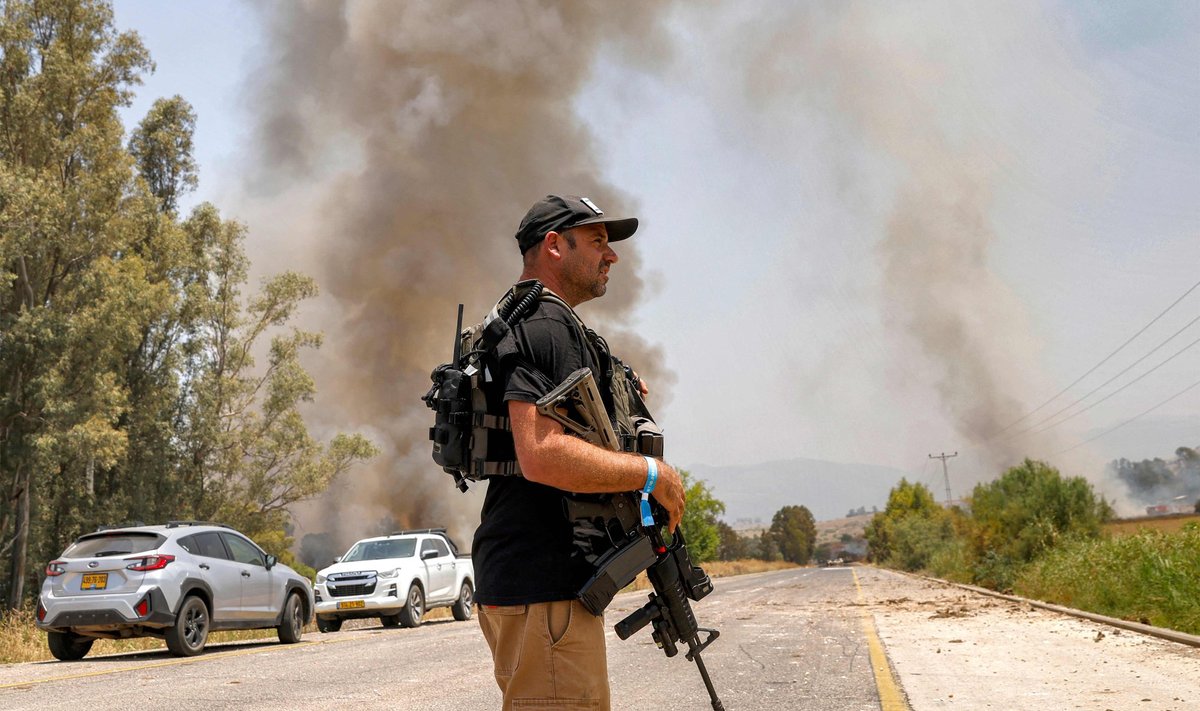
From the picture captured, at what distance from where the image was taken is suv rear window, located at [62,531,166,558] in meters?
10.2

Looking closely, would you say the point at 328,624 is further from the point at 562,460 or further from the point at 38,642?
the point at 562,460

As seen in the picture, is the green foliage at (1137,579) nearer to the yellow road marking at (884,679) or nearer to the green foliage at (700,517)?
the yellow road marking at (884,679)

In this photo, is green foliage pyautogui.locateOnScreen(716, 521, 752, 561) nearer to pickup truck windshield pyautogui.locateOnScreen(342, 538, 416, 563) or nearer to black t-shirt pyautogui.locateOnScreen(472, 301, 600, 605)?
pickup truck windshield pyautogui.locateOnScreen(342, 538, 416, 563)

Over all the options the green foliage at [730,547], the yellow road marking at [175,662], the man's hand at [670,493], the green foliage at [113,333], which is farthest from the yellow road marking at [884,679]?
the green foliage at [730,547]

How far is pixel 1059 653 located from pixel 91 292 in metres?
23.6

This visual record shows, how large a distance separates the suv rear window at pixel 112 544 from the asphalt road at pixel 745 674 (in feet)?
3.66

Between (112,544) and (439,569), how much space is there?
267 inches

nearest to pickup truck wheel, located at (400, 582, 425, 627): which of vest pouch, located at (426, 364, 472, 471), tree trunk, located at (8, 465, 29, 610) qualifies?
tree trunk, located at (8, 465, 29, 610)

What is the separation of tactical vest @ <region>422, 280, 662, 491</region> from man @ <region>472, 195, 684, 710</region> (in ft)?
0.07

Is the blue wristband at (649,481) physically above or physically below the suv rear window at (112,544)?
below

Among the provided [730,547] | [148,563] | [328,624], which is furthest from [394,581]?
[730,547]

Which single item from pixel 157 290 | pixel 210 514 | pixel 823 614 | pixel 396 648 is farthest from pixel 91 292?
pixel 823 614

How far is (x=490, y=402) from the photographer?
2.33 meters

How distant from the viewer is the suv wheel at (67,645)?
1041 centimetres
